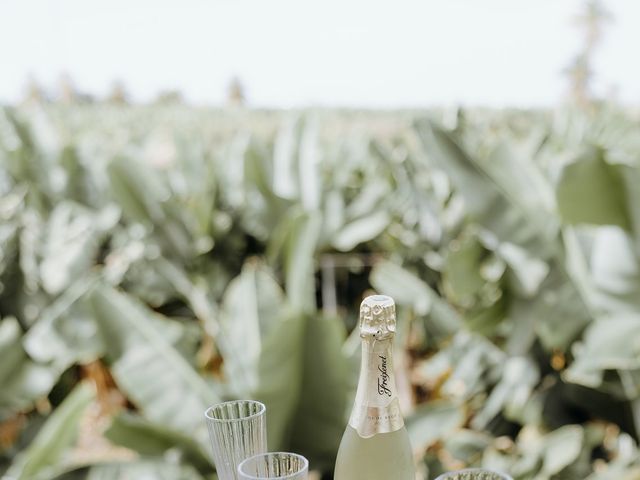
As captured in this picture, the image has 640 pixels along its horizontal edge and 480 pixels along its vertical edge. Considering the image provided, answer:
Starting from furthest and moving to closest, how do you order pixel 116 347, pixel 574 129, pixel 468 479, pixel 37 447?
pixel 574 129, pixel 116 347, pixel 37 447, pixel 468 479

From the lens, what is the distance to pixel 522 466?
1.56 meters

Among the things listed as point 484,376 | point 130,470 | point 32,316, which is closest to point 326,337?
point 130,470

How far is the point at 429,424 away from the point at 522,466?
11.6 inches

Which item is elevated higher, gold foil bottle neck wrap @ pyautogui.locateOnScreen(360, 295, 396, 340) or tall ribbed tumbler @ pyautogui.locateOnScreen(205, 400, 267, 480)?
gold foil bottle neck wrap @ pyautogui.locateOnScreen(360, 295, 396, 340)

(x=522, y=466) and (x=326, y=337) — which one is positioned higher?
(x=326, y=337)

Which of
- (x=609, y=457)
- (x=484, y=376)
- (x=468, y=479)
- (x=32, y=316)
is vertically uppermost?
(x=468, y=479)

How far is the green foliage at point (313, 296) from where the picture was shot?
4.56 feet

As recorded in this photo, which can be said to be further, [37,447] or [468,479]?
[37,447]

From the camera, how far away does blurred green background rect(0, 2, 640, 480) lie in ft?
4.56

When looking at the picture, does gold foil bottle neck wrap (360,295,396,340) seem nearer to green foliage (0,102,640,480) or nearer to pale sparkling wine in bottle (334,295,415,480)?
pale sparkling wine in bottle (334,295,415,480)

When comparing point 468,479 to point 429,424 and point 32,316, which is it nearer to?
point 429,424

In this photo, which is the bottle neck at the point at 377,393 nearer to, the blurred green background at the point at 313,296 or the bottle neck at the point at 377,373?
the bottle neck at the point at 377,373

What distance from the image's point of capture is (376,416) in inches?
23.2

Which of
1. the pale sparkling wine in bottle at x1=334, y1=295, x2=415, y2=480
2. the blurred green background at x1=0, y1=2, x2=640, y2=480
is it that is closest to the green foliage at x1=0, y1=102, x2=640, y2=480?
the blurred green background at x1=0, y1=2, x2=640, y2=480
